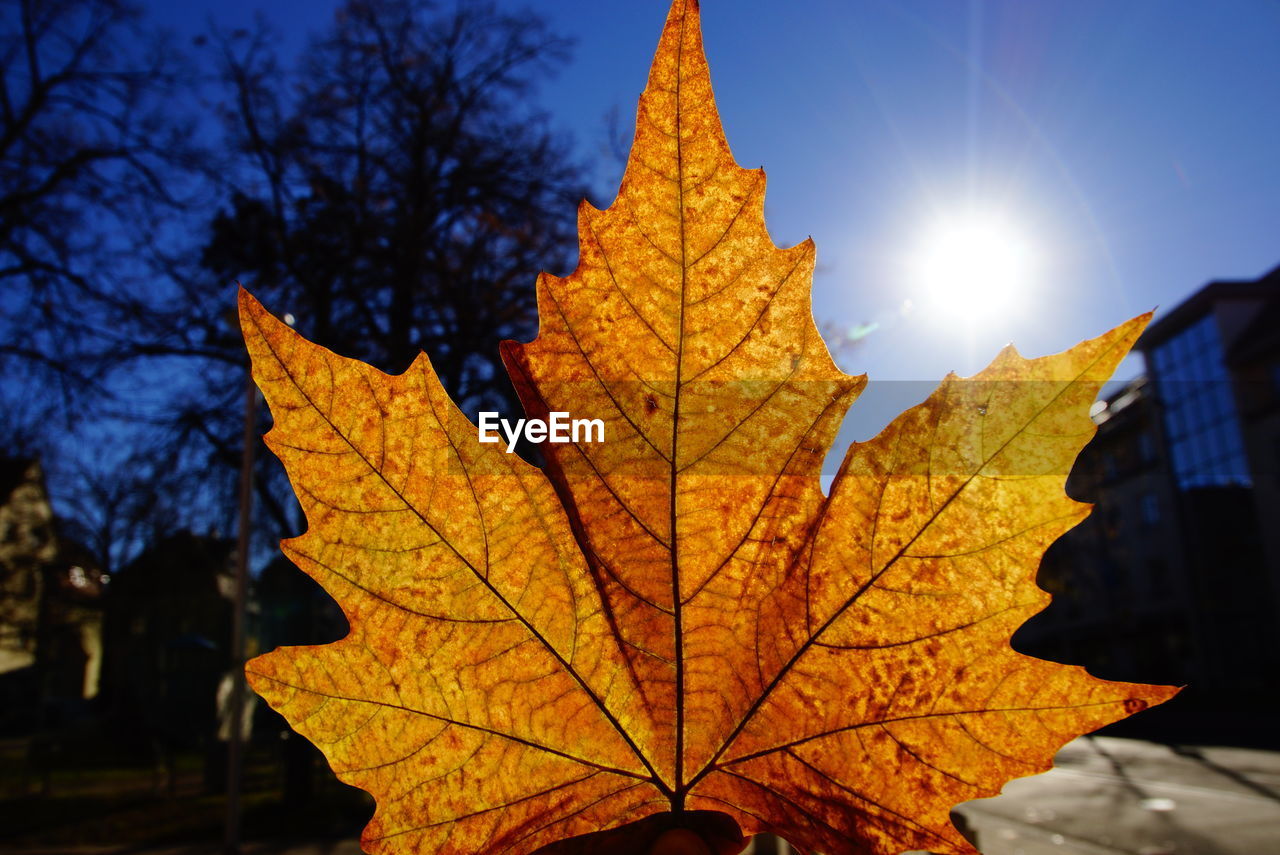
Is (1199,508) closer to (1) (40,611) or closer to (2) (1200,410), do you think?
(2) (1200,410)

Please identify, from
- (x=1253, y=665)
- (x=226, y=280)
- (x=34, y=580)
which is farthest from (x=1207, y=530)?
(x=34, y=580)

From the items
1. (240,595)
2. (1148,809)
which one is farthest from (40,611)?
(1148,809)

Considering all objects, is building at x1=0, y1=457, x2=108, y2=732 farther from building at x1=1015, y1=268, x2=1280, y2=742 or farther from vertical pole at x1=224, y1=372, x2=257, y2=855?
building at x1=1015, y1=268, x2=1280, y2=742

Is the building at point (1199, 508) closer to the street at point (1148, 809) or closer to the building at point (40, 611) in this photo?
the street at point (1148, 809)

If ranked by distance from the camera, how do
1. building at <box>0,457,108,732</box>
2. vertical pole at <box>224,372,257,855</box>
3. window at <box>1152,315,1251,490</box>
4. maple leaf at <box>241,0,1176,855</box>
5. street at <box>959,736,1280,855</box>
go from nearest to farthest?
maple leaf at <box>241,0,1176,855</box> → vertical pole at <box>224,372,257,855</box> → street at <box>959,736,1280,855</box> → building at <box>0,457,108,732</box> → window at <box>1152,315,1251,490</box>

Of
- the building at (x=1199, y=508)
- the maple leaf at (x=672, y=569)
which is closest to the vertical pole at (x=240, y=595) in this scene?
the maple leaf at (x=672, y=569)

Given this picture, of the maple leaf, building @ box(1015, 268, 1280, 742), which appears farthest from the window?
the maple leaf

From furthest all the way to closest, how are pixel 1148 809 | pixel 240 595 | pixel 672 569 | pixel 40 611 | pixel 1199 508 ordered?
1. pixel 1199 508
2. pixel 40 611
3. pixel 1148 809
4. pixel 240 595
5. pixel 672 569

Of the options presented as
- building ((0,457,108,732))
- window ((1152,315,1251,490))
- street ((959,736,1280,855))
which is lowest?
street ((959,736,1280,855))

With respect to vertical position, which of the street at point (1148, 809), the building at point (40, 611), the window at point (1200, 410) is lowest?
the street at point (1148, 809)
